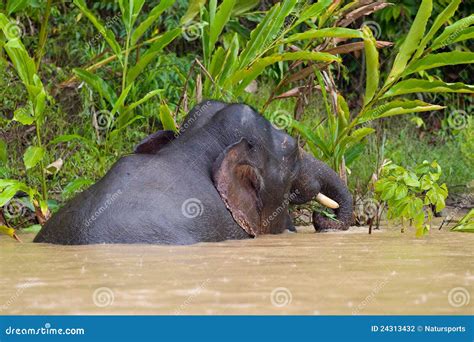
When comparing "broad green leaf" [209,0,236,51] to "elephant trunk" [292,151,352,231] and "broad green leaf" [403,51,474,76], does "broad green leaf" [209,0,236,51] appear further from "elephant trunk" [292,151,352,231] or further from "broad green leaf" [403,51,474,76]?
"broad green leaf" [403,51,474,76]

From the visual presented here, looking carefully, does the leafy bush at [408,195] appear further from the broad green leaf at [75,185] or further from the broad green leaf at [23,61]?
the broad green leaf at [23,61]

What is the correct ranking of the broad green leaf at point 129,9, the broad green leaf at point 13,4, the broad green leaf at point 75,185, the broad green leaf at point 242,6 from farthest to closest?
the broad green leaf at point 242,6
the broad green leaf at point 129,9
the broad green leaf at point 13,4
the broad green leaf at point 75,185

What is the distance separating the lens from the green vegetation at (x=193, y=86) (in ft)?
22.3

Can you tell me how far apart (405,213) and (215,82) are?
186cm

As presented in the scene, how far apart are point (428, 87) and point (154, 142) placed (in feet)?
6.43

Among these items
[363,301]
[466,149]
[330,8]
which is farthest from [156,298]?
[466,149]

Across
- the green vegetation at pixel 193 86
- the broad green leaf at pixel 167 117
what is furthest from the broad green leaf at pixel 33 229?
the broad green leaf at pixel 167 117

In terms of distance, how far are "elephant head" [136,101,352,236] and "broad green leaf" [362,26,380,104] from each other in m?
0.69

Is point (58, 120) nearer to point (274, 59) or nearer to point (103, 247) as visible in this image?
point (274, 59)

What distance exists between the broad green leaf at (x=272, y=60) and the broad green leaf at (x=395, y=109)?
0.48 m

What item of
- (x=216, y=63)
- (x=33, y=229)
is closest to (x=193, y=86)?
(x=216, y=63)

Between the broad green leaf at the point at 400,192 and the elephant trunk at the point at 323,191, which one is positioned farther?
the elephant trunk at the point at 323,191

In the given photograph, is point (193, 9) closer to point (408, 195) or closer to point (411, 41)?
point (411, 41)

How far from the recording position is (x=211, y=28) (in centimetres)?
736
